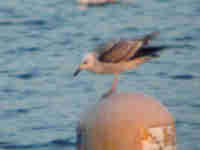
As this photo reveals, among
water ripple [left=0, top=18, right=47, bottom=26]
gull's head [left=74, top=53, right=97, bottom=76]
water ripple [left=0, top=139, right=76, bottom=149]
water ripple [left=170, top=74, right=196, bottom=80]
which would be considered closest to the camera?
gull's head [left=74, top=53, right=97, bottom=76]

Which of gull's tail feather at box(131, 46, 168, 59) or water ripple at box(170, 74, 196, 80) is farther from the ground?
gull's tail feather at box(131, 46, 168, 59)

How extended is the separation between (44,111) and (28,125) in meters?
0.59

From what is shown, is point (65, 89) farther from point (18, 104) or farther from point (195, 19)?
point (195, 19)

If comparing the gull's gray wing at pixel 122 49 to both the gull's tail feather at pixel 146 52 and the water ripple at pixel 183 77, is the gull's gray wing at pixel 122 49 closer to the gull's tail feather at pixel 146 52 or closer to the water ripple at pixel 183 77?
the gull's tail feather at pixel 146 52

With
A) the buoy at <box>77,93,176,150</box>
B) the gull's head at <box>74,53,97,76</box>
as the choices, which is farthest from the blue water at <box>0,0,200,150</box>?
the buoy at <box>77,93,176,150</box>

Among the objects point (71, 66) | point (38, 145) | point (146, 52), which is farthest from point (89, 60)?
point (71, 66)

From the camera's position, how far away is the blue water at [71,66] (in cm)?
1045

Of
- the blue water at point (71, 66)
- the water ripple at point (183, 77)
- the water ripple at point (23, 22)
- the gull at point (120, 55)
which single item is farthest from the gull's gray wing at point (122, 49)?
the water ripple at point (23, 22)

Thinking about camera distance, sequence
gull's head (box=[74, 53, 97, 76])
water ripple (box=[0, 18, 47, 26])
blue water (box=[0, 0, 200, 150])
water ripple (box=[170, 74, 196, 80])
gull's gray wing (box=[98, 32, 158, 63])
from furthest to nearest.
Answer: water ripple (box=[0, 18, 47, 26]), water ripple (box=[170, 74, 196, 80]), blue water (box=[0, 0, 200, 150]), gull's head (box=[74, 53, 97, 76]), gull's gray wing (box=[98, 32, 158, 63])

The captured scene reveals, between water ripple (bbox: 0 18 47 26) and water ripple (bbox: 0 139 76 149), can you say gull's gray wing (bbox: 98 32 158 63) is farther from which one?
water ripple (bbox: 0 18 47 26)

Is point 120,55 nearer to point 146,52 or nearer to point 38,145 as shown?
point 146,52

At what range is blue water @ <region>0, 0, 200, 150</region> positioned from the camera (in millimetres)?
10445

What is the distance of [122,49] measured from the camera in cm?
732

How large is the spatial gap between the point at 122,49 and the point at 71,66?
19.7 ft
